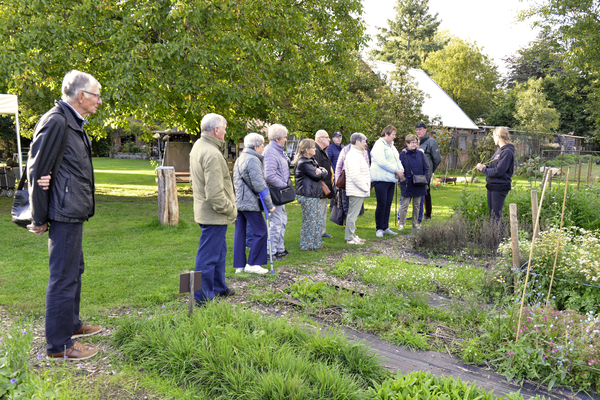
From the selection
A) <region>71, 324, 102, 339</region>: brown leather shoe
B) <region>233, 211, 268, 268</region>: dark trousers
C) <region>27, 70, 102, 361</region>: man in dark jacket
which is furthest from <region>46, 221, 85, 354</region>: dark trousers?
<region>233, 211, 268, 268</region>: dark trousers

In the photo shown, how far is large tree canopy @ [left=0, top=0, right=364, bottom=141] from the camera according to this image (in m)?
9.88

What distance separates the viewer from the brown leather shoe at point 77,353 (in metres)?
3.52

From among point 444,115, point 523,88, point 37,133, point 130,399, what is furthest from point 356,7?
point 523,88

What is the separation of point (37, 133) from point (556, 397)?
4.16 meters

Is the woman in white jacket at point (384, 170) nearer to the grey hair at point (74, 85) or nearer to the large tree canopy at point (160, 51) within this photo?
the large tree canopy at point (160, 51)

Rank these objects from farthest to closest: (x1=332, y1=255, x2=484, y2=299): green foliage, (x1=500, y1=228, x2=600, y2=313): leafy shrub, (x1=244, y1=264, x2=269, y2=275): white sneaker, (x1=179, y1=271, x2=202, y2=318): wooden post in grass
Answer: (x1=244, y1=264, x2=269, y2=275): white sneaker < (x1=332, y1=255, x2=484, y2=299): green foliage < (x1=500, y1=228, x2=600, y2=313): leafy shrub < (x1=179, y1=271, x2=202, y2=318): wooden post in grass

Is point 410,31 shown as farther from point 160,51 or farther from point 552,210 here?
point 552,210

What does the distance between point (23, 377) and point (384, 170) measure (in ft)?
22.6

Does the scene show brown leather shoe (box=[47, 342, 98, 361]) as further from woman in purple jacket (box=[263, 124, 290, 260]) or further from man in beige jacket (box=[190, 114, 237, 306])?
woman in purple jacket (box=[263, 124, 290, 260])

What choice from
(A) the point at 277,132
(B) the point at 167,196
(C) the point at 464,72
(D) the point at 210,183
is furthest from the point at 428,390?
(C) the point at 464,72

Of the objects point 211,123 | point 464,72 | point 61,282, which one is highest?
point 464,72

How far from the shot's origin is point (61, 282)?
348 cm

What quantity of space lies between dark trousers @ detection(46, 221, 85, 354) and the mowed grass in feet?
3.44

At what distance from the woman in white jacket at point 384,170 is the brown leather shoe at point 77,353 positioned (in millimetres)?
6103
